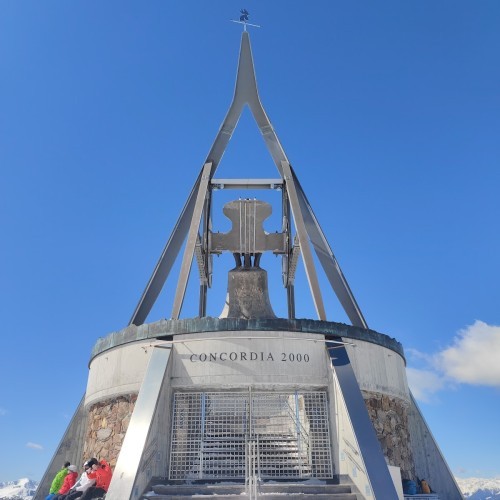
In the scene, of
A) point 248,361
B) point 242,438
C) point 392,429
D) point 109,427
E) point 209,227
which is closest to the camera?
point 242,438

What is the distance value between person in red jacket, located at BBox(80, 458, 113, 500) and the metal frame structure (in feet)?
21.5

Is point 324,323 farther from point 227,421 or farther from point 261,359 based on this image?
point 227,421

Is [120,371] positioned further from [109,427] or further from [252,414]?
[252,414]

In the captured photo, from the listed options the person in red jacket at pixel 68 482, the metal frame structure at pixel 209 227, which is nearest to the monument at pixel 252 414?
the person in red jacket at pixel 68 482

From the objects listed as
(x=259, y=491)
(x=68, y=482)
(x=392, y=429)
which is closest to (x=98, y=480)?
(x=68, y=482)

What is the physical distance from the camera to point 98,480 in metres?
9.06

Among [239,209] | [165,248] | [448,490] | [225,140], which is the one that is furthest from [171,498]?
[225,140]

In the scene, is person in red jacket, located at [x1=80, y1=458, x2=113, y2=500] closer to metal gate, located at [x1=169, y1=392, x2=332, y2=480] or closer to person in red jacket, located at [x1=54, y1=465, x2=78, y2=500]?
person in red jacket, located at [x1=54, y1=465, x2=78, y2=500]

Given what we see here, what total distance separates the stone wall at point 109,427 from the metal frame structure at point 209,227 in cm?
385

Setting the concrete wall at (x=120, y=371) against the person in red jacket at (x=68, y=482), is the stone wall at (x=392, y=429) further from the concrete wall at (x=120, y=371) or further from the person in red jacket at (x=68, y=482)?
the person in red jacket at (x=68, y=482)

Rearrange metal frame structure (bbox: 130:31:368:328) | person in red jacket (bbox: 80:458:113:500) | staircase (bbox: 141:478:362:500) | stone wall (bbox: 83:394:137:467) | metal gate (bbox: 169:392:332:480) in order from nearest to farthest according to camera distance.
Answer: person in red jacket (bbox: 80:458:113:500), staircase (bbox: 141:478:362:500), metal gate (bbox: 169:392:332:480), stone wall (bbox: 83:394:137:467), metal frame structure (bbox: 130:31:368:328)

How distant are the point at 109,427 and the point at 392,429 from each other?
6.54m

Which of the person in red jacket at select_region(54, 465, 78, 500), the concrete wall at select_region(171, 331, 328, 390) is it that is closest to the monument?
the concrete wall at select_region(171, 331, 328, 390)

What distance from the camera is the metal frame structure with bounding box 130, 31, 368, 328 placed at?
17047 mm
